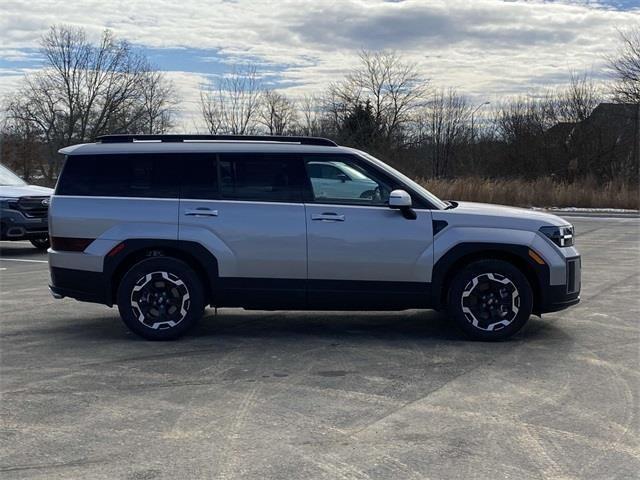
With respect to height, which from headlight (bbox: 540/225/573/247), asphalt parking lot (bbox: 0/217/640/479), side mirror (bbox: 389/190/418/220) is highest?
side mirror (bbox: 389/190/418/220)

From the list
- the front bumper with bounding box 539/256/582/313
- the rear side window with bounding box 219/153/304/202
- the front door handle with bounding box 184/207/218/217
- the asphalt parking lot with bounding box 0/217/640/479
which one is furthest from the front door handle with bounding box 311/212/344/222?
the front bumper with bounding box 539/256/582/313

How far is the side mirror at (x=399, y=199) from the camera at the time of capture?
629 cm

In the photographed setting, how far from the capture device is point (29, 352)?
628 centimetres

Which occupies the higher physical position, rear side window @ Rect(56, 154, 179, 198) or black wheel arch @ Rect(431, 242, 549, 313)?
rear side window @ Rect(56, 154, 179, 198)

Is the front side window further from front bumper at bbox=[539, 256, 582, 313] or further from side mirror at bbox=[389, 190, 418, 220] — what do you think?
front bumper at bbox=[539, 256, 582, 313]

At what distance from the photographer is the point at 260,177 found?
6582 millimetres

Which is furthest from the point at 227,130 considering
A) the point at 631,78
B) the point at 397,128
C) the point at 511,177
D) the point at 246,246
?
the point at 246,246

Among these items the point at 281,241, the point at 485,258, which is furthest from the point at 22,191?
the point at 485,258

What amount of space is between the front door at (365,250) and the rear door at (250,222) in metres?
0.16

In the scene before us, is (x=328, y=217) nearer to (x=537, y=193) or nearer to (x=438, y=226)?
(x=438, y=226)

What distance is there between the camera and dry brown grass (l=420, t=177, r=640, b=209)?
29922 millimetres

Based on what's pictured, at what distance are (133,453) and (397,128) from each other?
4873 cm

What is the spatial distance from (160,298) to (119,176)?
121cm

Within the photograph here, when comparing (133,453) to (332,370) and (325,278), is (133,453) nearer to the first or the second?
(332,370)
